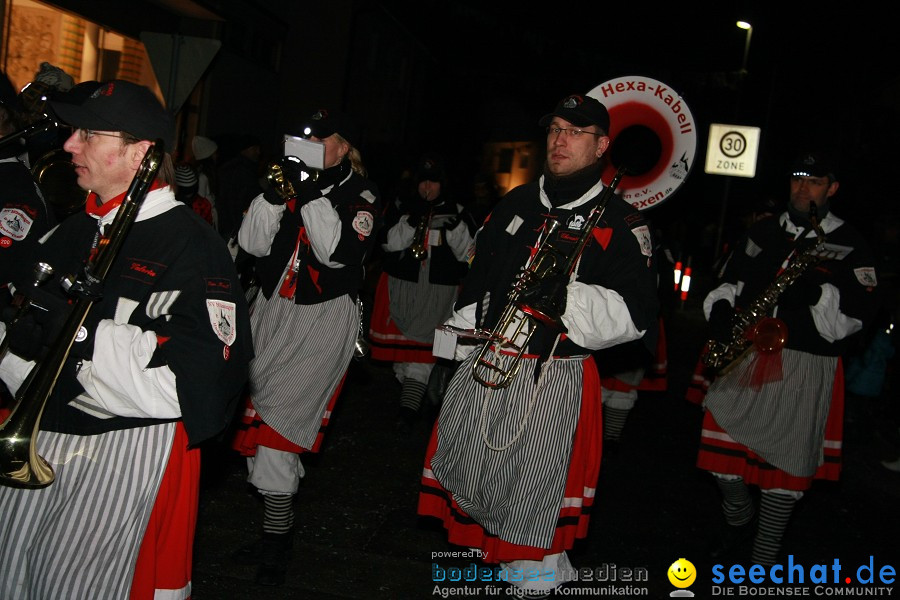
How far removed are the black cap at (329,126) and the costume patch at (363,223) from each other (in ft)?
1.53

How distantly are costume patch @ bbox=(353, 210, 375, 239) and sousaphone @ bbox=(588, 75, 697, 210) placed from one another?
4.42 ft

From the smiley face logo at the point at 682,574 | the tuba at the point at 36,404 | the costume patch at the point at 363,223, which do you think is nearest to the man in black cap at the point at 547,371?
the costume patch at the point at 363,223

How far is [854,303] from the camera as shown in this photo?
16.0 feet

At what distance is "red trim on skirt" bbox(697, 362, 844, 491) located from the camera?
16.8 ft

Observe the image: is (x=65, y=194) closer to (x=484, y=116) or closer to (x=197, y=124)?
(x=197, y=124)

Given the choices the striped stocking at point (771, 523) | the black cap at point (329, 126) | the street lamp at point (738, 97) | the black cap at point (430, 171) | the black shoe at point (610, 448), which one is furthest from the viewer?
the street lamp at point (738, 97)

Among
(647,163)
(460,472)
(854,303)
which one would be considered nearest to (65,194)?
(460,472)

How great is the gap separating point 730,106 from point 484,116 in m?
8.52

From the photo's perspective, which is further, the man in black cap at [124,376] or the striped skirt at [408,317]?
the striped skirt at [408,317]

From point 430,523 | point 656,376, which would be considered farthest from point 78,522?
point 656,376

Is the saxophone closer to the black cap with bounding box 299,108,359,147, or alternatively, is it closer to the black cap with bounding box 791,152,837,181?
the black cap with bounding box 791,152,837,181

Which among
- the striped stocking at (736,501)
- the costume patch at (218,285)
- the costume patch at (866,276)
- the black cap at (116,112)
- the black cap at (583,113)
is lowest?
the striped stocking at (736,501)

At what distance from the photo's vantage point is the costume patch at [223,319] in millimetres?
2525

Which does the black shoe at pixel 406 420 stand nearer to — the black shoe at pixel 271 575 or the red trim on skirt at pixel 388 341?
the red trim on skirt at pixel 388 341
